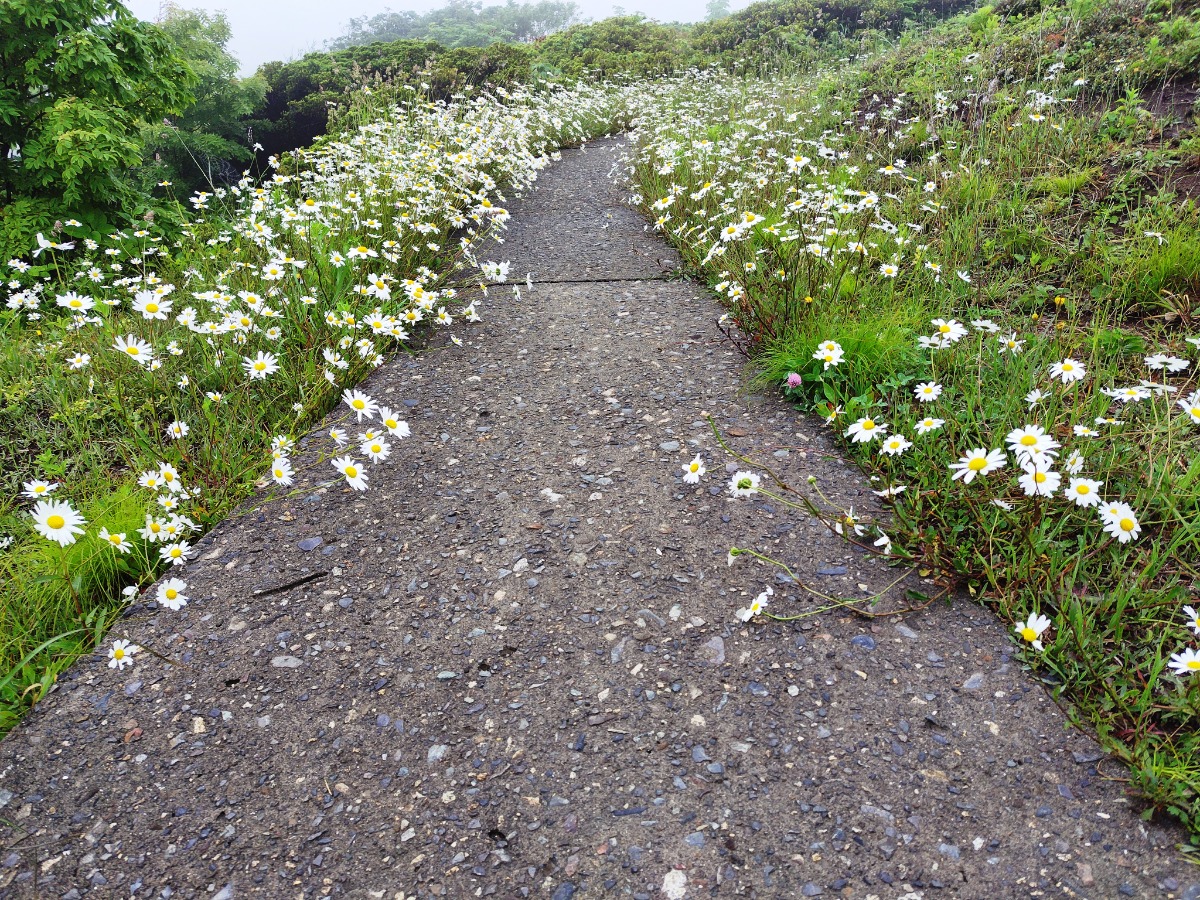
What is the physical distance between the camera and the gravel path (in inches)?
58.2

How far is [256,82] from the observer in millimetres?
24719

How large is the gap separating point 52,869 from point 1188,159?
218 inches

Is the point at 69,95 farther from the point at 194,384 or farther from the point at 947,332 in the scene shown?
the point at 947,332

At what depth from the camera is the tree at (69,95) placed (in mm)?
6434

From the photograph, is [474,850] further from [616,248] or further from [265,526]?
[616,248]

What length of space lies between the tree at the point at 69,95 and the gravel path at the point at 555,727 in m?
6.22

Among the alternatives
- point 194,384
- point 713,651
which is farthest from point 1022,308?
point 194,384

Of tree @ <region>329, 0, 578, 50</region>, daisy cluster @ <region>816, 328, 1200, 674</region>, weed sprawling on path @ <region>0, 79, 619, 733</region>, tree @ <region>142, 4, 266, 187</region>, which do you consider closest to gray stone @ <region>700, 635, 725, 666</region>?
daisy cluster @ <region>816, 328, 1200, 674</region>

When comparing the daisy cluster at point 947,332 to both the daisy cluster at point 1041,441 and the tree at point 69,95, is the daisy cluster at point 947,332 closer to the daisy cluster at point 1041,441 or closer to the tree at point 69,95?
the daisy cluster at point 1041,441

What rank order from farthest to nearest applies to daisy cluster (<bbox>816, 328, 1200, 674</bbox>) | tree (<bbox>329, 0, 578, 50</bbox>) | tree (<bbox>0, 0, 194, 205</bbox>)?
tree (<bbox>329, 0, 578, 50</bbox>), tree (<bbox>0, 0, 194, 205</bbox>), daisy cluster (<bbox>816, 328, 1200, 674</bbox>)

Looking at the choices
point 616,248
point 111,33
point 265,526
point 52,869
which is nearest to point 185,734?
point 52,869

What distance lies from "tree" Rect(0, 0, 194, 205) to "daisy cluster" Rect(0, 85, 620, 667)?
1781mm

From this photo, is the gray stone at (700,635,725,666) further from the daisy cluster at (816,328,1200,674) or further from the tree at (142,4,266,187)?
the tree at (142,4,266,187)

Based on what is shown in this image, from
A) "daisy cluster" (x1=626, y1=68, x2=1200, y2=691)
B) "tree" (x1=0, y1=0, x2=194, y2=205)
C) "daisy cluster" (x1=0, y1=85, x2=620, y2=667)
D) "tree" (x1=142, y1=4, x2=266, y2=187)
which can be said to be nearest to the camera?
"daisy cluster" (x1=626, y1=68, x2=1200, y2=691)
